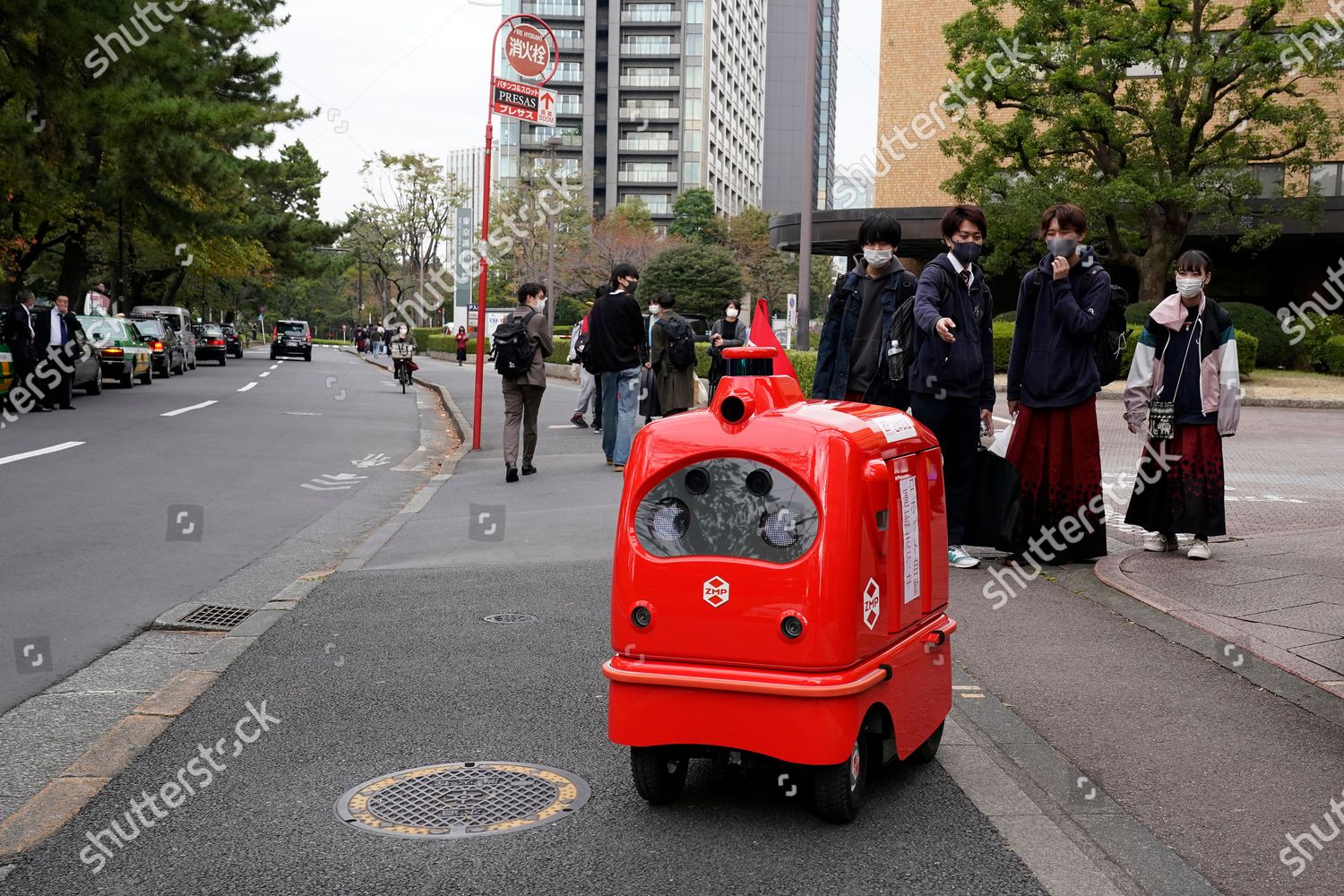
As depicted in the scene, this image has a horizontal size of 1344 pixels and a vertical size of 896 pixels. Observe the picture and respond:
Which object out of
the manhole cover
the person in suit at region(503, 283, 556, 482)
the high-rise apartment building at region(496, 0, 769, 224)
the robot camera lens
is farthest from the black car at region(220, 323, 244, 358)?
the robot camera lens

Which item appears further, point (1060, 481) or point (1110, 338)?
point (1060, 481)

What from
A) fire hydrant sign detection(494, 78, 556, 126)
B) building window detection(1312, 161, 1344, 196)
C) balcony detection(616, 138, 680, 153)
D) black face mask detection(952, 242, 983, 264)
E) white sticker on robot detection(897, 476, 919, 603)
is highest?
balcony detection(616, 138, 680, 153)

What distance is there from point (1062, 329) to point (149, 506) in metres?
7.41

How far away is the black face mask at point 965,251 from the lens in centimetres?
691

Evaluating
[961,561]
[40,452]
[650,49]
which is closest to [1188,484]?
[961,561]

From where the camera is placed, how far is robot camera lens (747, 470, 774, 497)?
3.78m

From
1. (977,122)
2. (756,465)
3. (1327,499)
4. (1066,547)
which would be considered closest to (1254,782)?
(756,465)

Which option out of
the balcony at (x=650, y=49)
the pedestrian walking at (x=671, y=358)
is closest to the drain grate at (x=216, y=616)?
the pedestrian walking at (x=671, y=358)

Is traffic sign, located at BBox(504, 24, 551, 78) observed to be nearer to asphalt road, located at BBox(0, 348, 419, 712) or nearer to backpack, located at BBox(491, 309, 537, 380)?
backpack, located at BBox(491, 309, 537, 380)

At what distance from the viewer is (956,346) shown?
7.16m

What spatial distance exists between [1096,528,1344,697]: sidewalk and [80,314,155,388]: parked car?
23808 millimetres

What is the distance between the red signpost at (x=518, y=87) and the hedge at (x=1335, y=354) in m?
21.6

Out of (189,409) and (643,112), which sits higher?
(643,112)

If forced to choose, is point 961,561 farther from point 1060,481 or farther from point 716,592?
point 716,592
